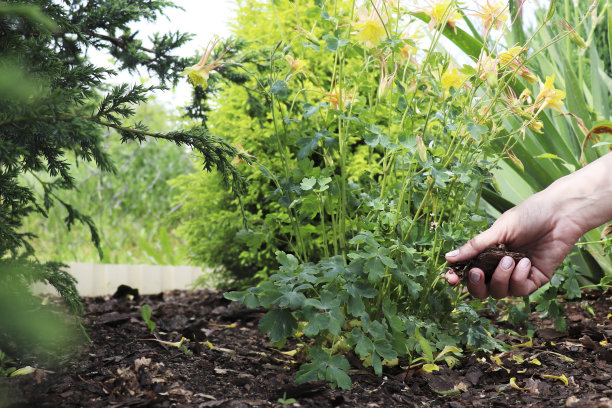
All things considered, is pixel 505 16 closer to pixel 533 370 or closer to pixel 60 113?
pixel 533 370

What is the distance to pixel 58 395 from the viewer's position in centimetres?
118

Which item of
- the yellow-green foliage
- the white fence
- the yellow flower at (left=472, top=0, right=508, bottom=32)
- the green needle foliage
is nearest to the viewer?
the green needle foliage

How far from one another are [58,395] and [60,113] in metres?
0.63

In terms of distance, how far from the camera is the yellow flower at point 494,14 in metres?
1.43

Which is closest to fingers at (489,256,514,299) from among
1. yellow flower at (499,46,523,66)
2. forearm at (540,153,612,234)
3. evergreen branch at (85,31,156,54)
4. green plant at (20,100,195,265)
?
forearm at (540,153,612,234)

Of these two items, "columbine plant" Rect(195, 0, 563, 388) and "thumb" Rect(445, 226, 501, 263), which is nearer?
"columbine plant" Rect(195, 0, 563, 388)

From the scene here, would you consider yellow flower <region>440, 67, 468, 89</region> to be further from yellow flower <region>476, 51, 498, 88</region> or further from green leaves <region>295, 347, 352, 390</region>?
green leaves <region>295, 347, 352, 390</region>

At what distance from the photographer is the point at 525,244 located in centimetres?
155

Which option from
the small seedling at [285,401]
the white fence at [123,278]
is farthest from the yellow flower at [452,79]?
the white fence at [123,278]

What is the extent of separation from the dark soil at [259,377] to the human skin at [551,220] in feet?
0.89

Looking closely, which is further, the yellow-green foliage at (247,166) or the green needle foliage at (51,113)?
the yellow-green foliage at (247,166)

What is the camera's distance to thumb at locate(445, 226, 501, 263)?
4.59 ft

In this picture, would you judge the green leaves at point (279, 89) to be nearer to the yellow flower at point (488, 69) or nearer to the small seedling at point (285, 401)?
the yellow flower at point (488, 69)

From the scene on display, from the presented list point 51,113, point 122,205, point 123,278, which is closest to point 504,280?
point 51,113
